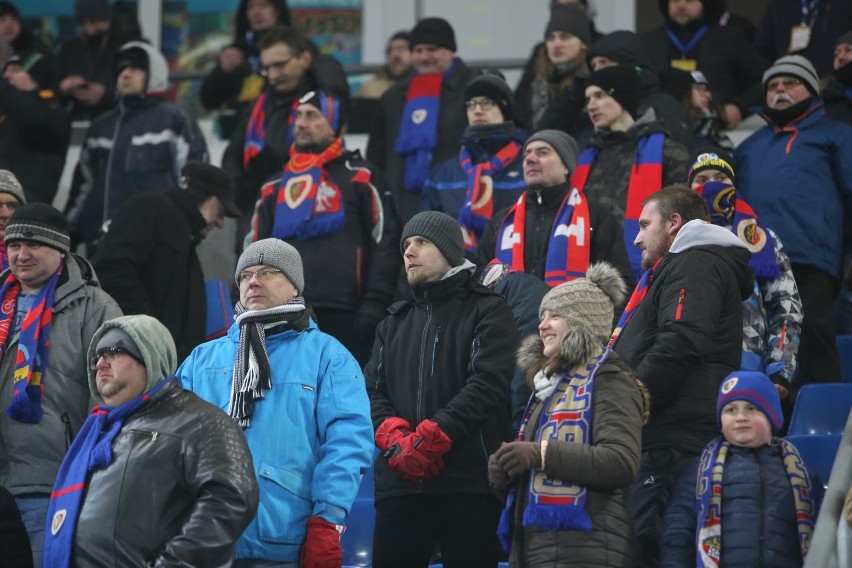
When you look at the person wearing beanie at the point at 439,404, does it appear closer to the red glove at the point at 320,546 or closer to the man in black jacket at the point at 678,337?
the man in black jacket at the point at 678,337

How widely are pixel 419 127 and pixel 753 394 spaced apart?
4.36m

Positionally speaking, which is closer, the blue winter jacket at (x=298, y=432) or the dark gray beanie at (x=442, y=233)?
the blue winter jacket at (x=298, y=432)

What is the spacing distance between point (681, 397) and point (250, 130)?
4700 mm

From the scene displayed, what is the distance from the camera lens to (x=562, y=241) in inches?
290

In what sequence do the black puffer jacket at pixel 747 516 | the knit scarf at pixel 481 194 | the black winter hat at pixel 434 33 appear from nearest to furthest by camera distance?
the black puffer jacket at pixel 747 516
the knit scarf at pixel 481 194
the black winter hat at pixel 434 33

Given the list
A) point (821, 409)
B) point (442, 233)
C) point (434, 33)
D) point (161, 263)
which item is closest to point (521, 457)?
point (442, 233)

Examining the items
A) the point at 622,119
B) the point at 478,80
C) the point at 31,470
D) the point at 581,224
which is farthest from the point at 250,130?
the point at 31,470

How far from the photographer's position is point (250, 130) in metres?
10.1

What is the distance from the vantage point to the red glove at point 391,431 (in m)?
6.17

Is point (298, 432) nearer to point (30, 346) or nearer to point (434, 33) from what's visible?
point (30, 346)

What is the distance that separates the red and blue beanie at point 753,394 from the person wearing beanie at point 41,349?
2517 millimetres

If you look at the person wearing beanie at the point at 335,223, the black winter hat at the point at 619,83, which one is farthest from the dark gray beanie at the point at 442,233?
the black winter hat at the point at 619,83

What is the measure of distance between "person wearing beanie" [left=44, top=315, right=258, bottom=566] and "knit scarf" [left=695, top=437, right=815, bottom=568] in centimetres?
159

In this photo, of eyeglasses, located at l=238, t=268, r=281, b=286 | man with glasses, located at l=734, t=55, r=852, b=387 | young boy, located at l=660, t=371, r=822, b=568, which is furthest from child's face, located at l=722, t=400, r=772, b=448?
man with glasses, located at l=734, t=55, r=852, b=387
